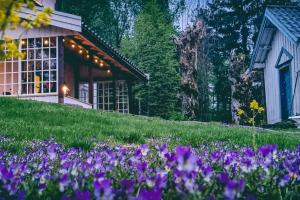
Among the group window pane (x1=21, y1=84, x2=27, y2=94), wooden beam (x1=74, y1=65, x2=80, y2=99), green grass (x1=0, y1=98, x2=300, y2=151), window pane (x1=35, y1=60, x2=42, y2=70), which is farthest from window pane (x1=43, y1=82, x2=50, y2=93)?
wooden beam (x1=74, y1=65, x2=80, y2=99)

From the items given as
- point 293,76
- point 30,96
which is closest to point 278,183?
point 30,96

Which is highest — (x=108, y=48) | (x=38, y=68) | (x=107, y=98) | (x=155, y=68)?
(x=155, y=68)

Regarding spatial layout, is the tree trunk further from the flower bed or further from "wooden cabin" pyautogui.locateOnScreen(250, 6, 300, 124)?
the flower bed

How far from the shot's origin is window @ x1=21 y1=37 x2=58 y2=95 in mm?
18344

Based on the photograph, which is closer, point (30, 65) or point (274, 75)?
point (30, 65)

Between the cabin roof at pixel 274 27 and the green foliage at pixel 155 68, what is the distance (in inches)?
351

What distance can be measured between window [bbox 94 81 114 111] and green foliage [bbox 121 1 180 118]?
417cm

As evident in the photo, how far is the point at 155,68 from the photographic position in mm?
32781

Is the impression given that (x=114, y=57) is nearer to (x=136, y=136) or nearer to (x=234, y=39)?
(x=136, y=136)

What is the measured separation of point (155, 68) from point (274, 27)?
12794 mm

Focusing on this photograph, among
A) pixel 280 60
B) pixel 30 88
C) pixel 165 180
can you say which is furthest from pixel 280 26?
pixel 165 180

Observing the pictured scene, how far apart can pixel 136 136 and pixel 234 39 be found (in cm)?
4003

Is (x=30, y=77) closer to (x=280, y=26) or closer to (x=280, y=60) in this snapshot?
(x=280, y=26)

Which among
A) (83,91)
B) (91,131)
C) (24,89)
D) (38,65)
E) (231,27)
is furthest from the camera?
(231,27)
